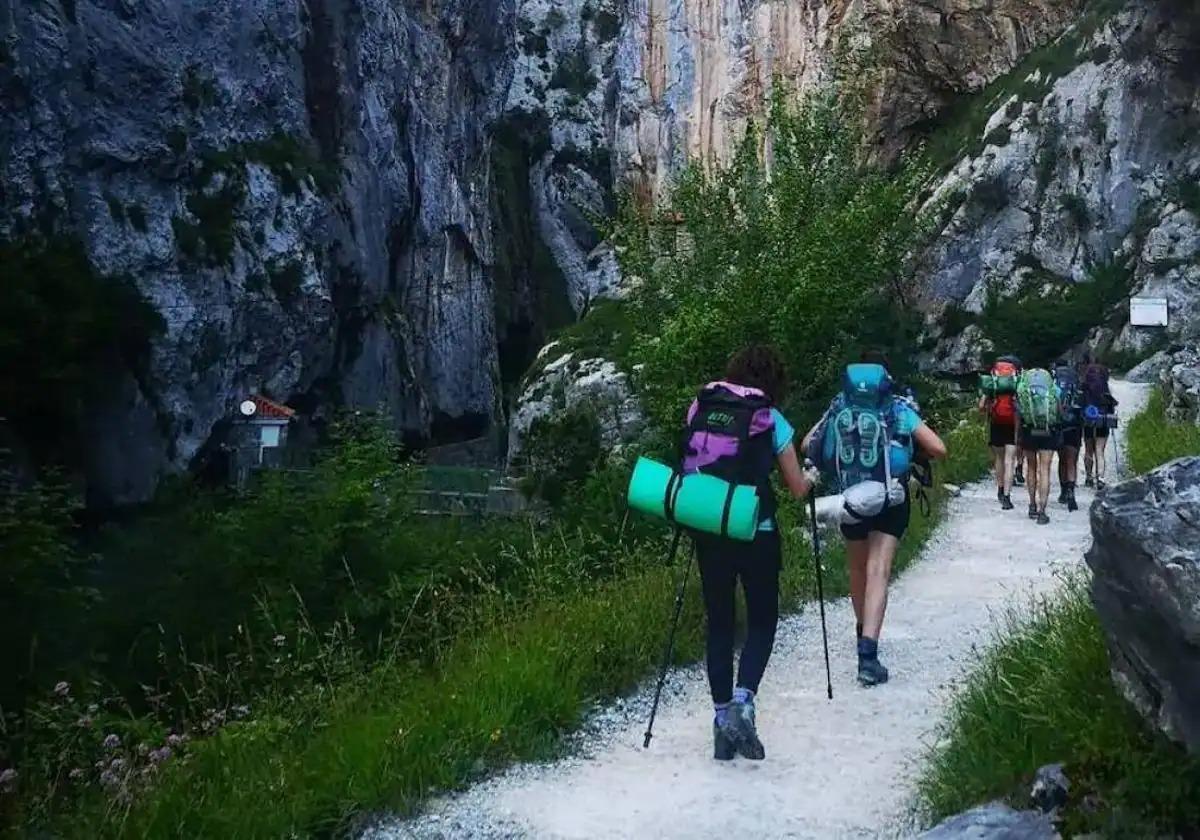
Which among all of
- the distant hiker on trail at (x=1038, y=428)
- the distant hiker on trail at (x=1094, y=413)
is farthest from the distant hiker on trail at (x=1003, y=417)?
the distant hiker on trail at (x=1094, y=413)

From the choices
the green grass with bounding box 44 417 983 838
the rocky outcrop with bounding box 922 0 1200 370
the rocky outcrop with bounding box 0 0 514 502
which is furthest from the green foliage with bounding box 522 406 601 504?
the rocky outcrop with bounding box 922 0 1200 370

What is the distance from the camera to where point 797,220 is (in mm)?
14500

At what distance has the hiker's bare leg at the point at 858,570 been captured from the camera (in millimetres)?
5312

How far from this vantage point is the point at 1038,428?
10.2m

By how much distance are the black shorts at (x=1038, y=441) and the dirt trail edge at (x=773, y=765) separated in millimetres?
3976

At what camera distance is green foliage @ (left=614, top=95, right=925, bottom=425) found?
1236 centimetres

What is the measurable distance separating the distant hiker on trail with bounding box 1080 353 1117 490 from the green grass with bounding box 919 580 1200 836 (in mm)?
8052

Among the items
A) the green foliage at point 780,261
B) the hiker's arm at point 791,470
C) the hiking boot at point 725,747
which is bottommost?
the hiking boot at point 725,747

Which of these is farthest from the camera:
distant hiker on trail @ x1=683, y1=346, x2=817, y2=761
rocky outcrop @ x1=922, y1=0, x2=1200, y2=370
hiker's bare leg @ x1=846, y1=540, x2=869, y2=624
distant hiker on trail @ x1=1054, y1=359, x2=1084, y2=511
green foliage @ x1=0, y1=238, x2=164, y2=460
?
rocky outcrop @ x1=922, y1=0, x2=1200, y2=370

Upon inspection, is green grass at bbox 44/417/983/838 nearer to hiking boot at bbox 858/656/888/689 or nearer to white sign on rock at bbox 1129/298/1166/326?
hiking boot at bbox 858/656/888/689

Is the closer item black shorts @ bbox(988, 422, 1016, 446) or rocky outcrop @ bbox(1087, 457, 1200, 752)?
rocky outcrop @ bbox(1087, 457, 1200, 752)

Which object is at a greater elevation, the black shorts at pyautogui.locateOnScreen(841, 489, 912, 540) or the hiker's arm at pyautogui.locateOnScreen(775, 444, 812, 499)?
the hiker's arm at pyautogui.locateOnScreen(775, 444, 812, 499)

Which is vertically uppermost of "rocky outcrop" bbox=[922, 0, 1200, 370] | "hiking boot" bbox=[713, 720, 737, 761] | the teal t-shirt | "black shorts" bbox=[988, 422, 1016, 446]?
"rocky outcrop" bbox=[922, 0, 1200, 370]

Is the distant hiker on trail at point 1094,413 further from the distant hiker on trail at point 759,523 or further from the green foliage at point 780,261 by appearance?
the distant hiker on trail at point 759,523
